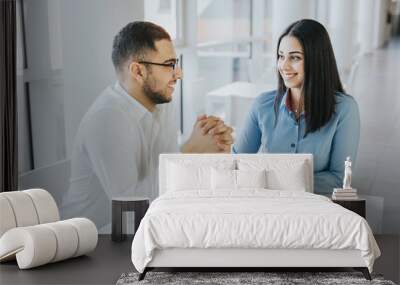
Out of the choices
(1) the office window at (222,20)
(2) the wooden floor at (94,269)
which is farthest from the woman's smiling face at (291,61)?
(2) the wooden floor at (94,269)

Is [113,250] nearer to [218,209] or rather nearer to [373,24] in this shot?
[218,209]

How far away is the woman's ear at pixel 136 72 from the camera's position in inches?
289

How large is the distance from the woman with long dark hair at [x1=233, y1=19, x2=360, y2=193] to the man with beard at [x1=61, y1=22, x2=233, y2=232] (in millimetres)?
514

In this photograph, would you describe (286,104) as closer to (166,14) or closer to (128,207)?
(166,14)

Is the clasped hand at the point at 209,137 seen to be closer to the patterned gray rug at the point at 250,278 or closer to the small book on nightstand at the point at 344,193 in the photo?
the small book on nightstand at the point at 344,193

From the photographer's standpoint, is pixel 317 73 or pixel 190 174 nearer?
pixel 190 174

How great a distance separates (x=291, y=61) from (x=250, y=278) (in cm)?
238

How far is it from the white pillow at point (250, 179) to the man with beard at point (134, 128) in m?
0.67

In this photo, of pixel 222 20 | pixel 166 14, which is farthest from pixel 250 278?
pixel 166 14

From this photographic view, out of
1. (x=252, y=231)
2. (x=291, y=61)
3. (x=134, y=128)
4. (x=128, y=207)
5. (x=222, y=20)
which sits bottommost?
(x=128, y=207)

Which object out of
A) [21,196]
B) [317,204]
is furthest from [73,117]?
[317,204]

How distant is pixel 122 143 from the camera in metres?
7.43

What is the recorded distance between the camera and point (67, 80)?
7461 mm

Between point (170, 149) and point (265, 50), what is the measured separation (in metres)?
1.38
